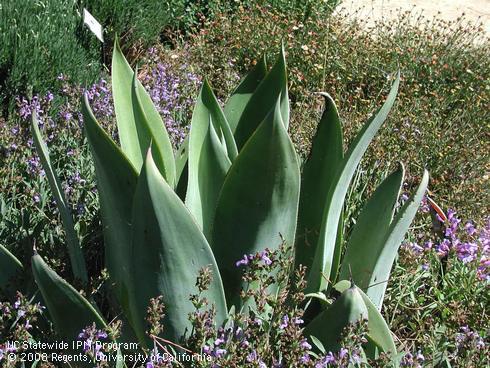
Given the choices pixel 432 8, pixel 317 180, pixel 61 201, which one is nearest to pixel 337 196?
pixel 317 180

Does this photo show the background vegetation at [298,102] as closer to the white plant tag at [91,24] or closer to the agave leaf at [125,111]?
the white plant tag at [91,24]

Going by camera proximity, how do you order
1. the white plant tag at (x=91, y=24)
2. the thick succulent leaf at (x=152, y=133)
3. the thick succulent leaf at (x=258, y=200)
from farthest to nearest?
1. the white plant tag at (x=91, y=24)
2. the thick succulent leaf at (x=152, y=133)
3. the thick succulent leaf at (x=258, y=200)

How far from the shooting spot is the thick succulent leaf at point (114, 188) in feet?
6.35

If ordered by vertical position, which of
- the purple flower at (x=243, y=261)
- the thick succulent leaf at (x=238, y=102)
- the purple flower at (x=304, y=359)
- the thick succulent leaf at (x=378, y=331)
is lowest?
the thick succulent leaf at (x=378, y=331)

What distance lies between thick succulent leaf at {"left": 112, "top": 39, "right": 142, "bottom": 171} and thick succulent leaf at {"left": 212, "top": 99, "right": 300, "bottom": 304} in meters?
0.37

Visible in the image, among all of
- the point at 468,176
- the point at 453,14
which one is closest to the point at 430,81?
the point at 468,176

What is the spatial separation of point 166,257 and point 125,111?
22.4 inches

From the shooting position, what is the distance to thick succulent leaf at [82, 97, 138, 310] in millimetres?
1936

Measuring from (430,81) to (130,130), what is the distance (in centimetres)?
365

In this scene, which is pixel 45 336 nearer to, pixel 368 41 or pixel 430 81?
pixel 430 81

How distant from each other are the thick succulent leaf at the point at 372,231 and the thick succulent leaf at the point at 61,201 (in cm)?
79

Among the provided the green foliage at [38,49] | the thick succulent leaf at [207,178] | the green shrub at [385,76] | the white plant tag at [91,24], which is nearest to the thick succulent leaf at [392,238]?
the thick succulent leaf at [207,178]

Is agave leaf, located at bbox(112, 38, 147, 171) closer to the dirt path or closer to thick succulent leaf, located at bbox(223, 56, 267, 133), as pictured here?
thick succulent leaf, located at bbox(223, 56, 267, 133)

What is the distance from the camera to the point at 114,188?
2002 mm
